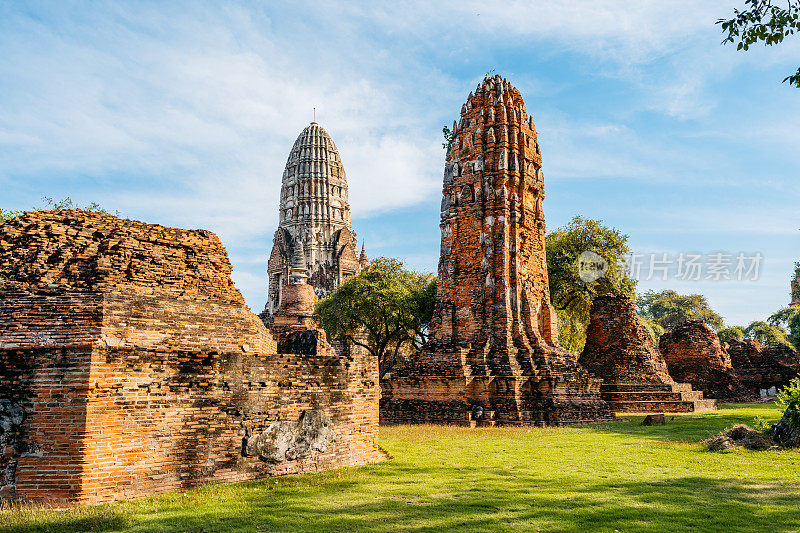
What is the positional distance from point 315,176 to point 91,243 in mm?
65820

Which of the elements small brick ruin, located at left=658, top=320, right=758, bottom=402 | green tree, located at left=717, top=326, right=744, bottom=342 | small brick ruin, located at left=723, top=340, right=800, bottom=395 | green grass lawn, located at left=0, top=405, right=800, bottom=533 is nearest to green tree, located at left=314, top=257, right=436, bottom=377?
small brick ruin, located at left=658, top=320, right=758, bottom=402

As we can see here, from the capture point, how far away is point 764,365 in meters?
34.2

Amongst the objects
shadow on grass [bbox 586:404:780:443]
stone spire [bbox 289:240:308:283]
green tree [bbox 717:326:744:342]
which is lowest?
shadow on grass [bbox 586:404:780:443]

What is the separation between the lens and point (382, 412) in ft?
59.3

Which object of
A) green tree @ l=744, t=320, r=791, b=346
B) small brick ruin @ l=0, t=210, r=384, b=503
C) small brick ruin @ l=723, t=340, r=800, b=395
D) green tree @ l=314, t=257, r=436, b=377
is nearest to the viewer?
small brick ruin @ l=0, t=210, r=384, b=503

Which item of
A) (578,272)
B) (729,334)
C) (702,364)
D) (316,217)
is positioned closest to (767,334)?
(729,334)

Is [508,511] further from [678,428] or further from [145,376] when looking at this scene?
[678,428]

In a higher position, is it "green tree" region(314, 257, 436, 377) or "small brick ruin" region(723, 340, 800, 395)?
"green tree" region(314, 257, 436, 377)

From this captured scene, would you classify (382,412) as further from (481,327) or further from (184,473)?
(184,473)

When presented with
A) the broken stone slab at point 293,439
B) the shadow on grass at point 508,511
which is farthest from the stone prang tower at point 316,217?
the shadow on grass at point 508,511

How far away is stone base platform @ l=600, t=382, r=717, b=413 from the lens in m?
22.3

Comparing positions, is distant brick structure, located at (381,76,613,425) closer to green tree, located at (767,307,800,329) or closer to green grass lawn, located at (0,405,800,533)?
green grass lawn, located at (0,405,800,533)

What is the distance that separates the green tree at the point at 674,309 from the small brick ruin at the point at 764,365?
115 feet

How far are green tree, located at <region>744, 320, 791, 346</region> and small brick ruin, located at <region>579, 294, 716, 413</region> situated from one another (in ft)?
134
